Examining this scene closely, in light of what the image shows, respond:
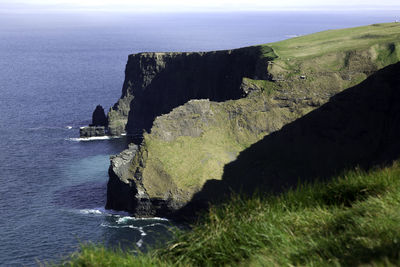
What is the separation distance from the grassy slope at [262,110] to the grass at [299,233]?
7216cm

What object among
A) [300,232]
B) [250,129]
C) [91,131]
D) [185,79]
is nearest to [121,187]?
[250,129]

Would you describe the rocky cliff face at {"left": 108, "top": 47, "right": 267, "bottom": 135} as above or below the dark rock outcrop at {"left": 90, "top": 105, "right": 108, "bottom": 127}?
above

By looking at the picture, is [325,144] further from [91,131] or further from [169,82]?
[169,82]

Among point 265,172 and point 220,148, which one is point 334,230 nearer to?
point 265,172

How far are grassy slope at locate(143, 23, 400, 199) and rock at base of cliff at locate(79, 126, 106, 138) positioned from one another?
5326 centimetres

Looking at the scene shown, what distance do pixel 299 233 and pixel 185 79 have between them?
14221 centimetres

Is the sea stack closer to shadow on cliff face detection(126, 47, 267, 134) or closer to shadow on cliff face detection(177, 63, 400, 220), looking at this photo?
shadow on cliff face detection(126, 47, 267, 134)

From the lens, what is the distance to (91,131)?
467ft

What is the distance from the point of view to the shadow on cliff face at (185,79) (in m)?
134

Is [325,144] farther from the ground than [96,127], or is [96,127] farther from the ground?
[325,144]

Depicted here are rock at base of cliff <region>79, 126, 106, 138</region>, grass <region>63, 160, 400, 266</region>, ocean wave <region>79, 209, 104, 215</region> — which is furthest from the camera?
rock at base of cliff <region>79, 126, 106, 138</region>

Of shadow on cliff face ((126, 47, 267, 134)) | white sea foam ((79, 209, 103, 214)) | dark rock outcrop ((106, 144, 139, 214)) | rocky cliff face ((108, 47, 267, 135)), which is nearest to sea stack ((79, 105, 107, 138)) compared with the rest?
rocky cliff face ((108, 47, 267, 135))

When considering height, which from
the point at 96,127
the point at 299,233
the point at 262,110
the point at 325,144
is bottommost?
the point at 96,127

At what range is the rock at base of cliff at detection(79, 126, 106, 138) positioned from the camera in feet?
461
